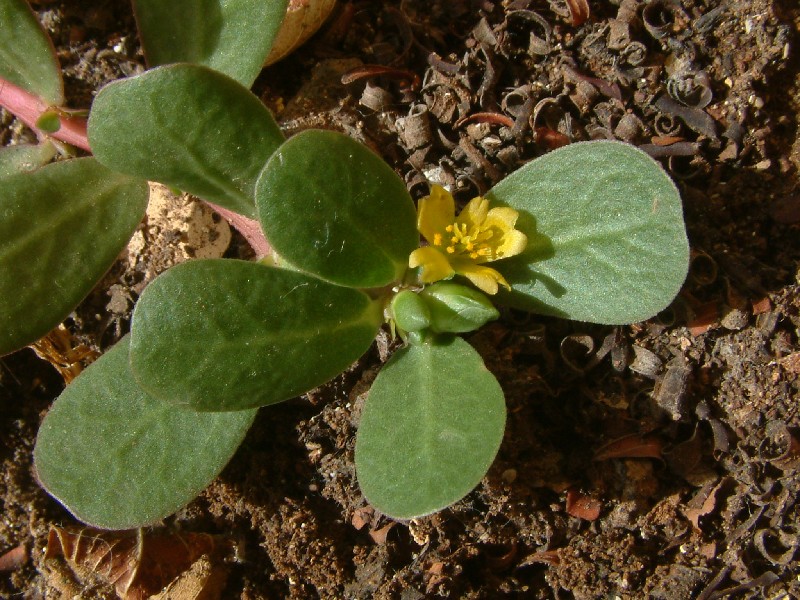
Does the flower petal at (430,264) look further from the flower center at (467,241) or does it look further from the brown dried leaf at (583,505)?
the brown dried leaf at (583,505)

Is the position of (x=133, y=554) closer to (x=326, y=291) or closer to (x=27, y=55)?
(x=326, y=291)

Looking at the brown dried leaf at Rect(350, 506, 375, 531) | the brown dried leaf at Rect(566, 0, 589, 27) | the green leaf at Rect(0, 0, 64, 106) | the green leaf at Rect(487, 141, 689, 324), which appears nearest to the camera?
the green leaf at Rect(487, 141, 689, 324)

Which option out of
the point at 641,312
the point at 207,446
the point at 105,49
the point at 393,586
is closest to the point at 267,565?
the point at 393,586

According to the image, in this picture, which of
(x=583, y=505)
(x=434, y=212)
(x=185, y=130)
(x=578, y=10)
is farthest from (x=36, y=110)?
(x=583, y=505)

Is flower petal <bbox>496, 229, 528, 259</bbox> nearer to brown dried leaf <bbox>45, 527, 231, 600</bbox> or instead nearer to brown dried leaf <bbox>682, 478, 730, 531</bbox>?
brown dried leaf <bbox>682, 478, 730, 531</bbox>

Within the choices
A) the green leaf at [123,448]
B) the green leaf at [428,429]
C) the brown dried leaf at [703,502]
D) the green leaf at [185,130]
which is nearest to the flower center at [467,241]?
the green leaf at [428,429]

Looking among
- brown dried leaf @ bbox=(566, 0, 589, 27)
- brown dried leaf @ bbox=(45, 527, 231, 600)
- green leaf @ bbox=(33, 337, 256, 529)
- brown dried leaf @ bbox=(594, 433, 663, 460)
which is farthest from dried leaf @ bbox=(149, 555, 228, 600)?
brown dried leaf @ bbox=(566, 0, 589, 27)
